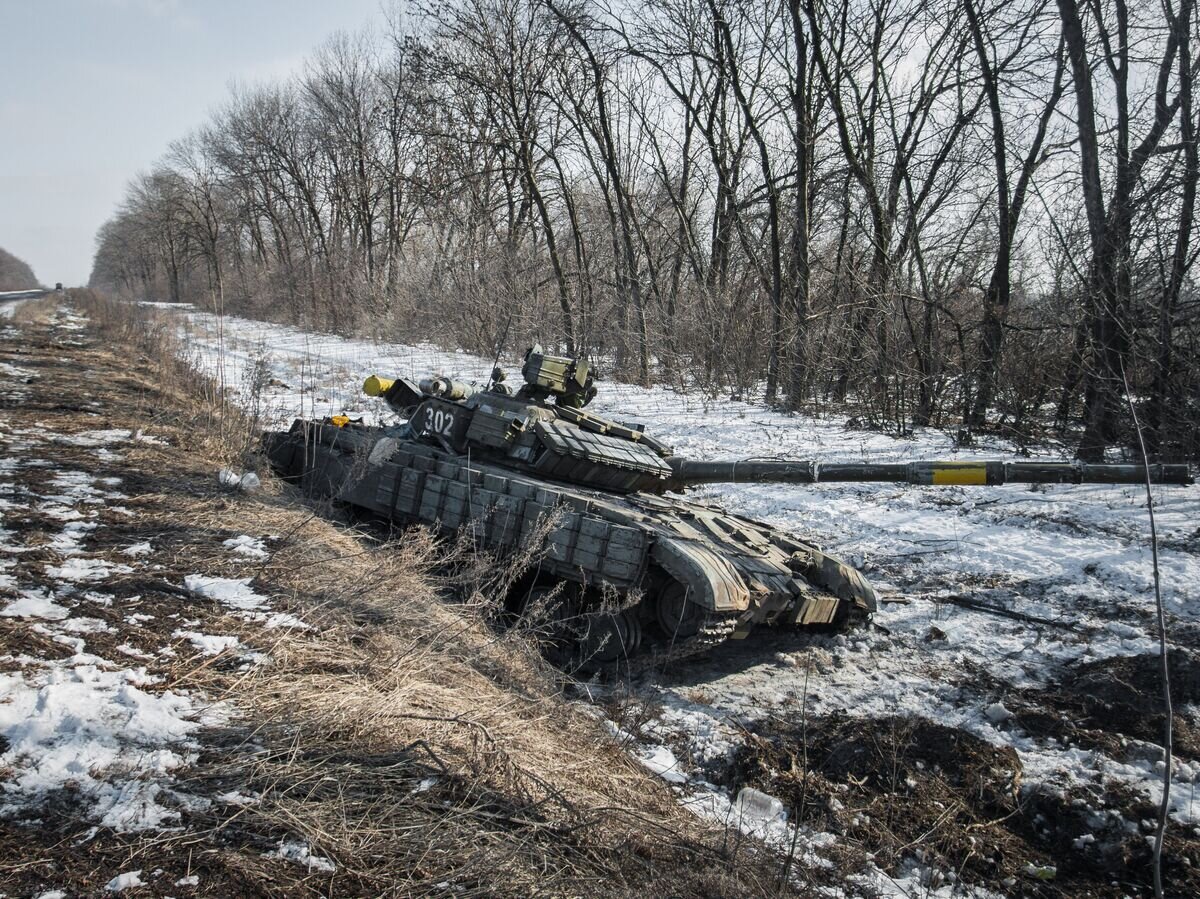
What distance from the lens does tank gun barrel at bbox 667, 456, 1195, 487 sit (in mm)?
6430

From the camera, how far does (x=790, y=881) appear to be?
345 centimetres

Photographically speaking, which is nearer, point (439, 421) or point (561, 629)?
point (561, 629)

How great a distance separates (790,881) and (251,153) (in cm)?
4269

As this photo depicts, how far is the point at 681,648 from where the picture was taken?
6.05 meters

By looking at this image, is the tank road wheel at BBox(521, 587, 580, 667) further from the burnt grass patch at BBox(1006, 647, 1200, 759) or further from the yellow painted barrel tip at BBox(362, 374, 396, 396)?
the burnt grass patch at BBox(1006, 647, 1200, 759)

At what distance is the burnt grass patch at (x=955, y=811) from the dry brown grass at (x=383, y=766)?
2.93 feet

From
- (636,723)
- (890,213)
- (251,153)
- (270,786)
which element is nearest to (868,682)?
(636,723)

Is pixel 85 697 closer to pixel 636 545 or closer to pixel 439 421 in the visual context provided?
pixel 636 545

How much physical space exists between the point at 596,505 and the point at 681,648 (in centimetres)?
129

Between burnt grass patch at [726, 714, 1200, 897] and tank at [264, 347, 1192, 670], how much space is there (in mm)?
1081

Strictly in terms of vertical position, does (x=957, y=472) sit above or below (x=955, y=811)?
above

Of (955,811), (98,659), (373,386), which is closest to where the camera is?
(98,659)

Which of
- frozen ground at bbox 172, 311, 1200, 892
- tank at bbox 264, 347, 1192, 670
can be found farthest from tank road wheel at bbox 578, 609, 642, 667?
frozen ground at bbox 172, 311, 1200, 892

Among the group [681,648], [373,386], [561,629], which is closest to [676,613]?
[681,648]
